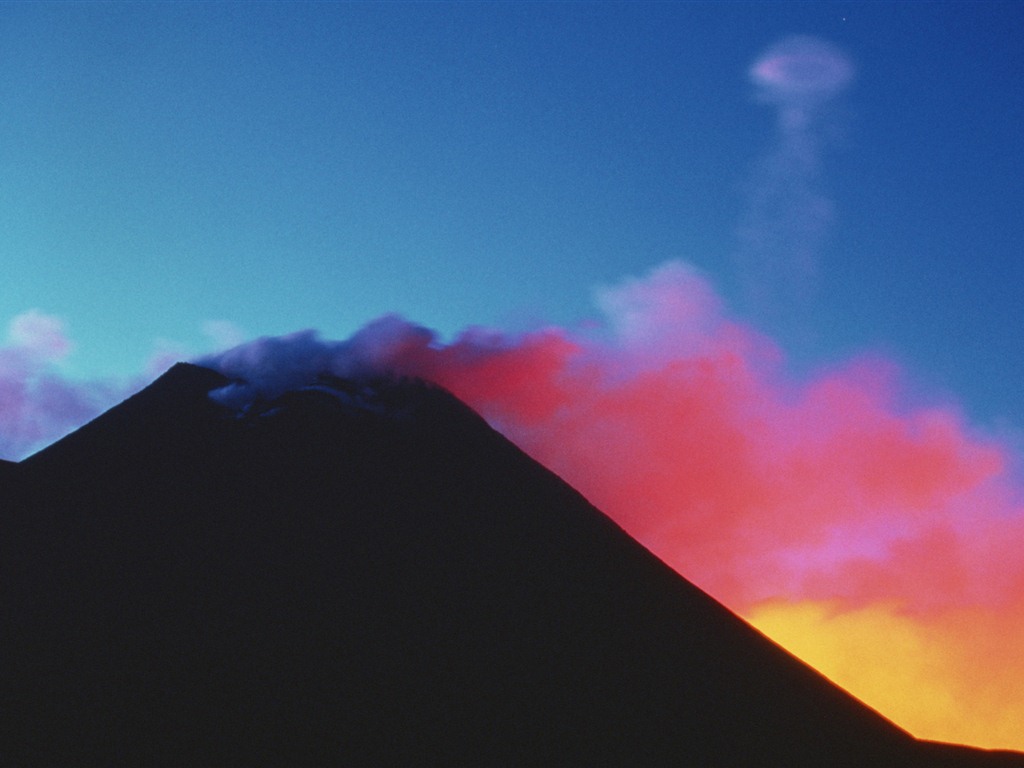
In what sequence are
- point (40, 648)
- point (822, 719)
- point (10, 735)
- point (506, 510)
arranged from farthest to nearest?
point (506, 510), point (822, 719), point (40, 648), point (10, 735)

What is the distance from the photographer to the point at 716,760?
764cm

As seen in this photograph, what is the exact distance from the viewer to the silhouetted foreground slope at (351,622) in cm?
Result: 690

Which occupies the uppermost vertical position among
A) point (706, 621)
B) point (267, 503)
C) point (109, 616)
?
point (267, 503)

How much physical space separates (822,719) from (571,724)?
3.34 m

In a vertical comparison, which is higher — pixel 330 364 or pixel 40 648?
pixel 330 364

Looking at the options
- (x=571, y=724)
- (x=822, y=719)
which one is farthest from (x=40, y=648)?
(x=822, y=719)

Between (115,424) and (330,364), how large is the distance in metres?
4.27

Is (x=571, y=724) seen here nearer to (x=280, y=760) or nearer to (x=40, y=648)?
(x=280, y=760)

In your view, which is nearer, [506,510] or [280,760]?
[280,760]

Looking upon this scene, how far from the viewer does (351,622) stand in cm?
851

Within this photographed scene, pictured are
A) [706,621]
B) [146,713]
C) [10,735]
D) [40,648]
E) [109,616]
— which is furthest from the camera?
[706,621]

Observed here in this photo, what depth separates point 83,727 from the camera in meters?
6.43

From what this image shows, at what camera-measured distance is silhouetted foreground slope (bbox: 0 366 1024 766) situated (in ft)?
22.6

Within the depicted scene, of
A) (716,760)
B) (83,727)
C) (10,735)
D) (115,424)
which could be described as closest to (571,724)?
(716,760)
